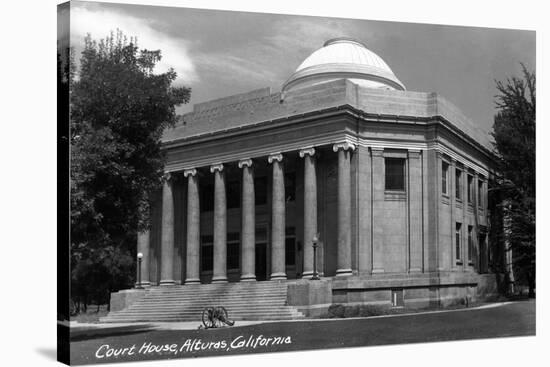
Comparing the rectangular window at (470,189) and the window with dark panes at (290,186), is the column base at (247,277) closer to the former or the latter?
the window with dark panes at (290,186)

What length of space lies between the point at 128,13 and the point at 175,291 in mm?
13970

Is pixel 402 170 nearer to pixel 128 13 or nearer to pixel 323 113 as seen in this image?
pixel 323 113

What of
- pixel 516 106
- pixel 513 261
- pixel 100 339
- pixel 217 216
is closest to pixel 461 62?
pixel 516 106

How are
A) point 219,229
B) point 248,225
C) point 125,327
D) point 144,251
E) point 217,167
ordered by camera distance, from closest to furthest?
point 125,327
point 144,251
point 248,225
point 217,167
point 219,229

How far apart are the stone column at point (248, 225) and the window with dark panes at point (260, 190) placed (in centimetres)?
115

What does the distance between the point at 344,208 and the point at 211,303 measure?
9572mm

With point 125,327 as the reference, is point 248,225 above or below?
above

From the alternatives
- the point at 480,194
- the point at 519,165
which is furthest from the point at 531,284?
the point at 480,194

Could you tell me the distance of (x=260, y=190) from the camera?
138 ft

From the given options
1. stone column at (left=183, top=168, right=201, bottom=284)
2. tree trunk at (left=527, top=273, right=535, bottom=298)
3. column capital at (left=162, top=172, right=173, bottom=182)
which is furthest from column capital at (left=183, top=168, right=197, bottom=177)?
tree trunk at (left=527, top=273, right=535, bottom=298)

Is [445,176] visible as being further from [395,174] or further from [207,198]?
[207,198]

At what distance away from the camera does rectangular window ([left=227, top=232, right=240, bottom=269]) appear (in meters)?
41.8

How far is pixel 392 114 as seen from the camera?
38.7m

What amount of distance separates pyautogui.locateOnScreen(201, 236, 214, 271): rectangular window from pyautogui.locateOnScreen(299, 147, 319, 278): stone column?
5.78 metres
